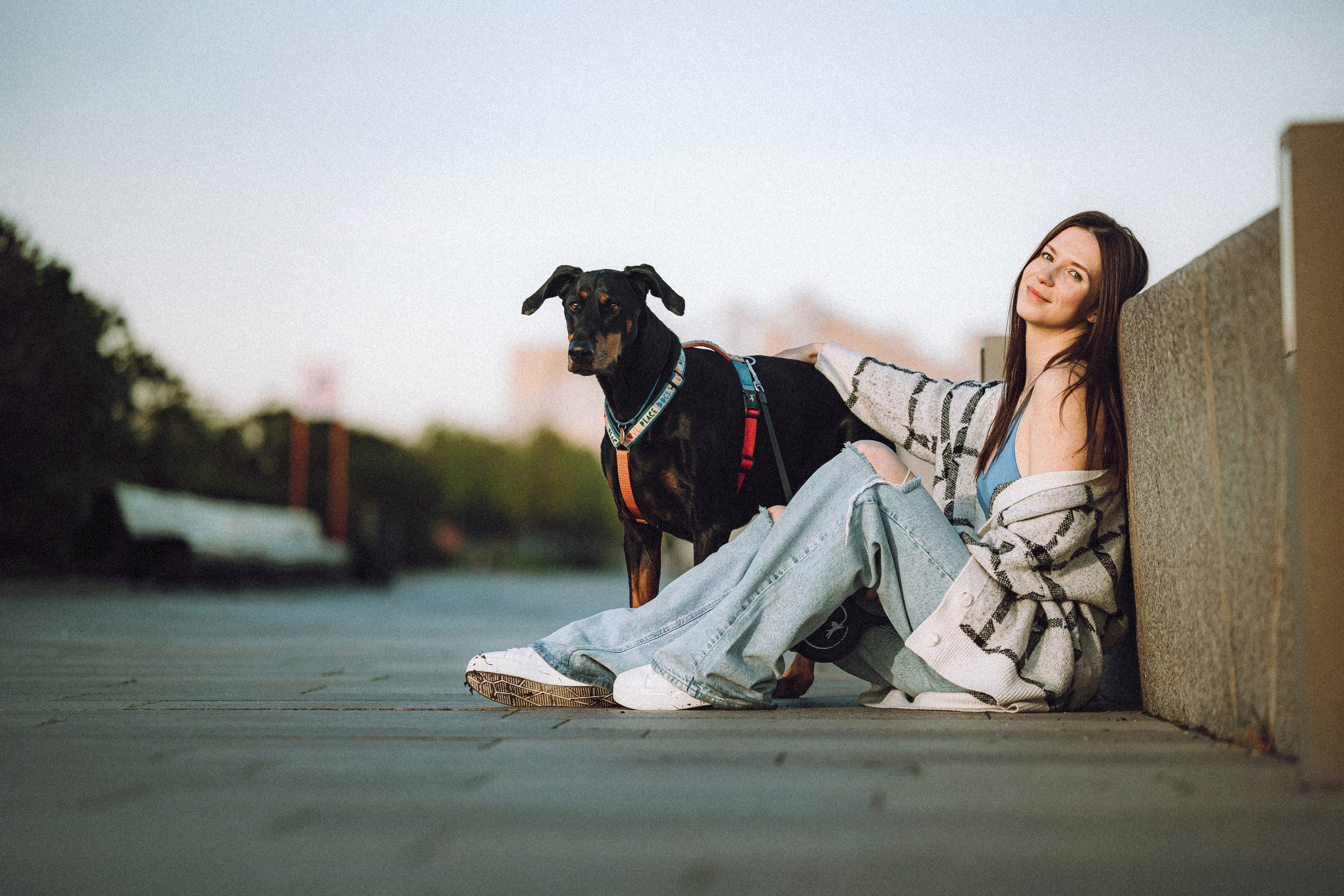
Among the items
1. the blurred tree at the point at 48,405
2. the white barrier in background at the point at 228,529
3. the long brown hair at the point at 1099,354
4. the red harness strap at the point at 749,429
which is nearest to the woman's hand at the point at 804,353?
the red harness strap at the point at 749,429

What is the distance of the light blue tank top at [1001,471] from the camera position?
330 centimetres

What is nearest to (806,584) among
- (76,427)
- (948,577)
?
(948,577)

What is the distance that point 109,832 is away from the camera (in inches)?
70.2

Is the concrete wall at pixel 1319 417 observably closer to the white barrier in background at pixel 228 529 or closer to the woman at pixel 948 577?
the woman at pixel 948 577

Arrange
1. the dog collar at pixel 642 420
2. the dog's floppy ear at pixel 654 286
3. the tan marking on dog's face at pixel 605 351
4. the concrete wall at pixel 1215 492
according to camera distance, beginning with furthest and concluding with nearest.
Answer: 1. the dog's floppy ear at pixel 654 286
2. the tan marking on dog's face at pixel 605 351
3. the dog collar at pixel 642 420
4. the concrete wall at pixel 1215 492

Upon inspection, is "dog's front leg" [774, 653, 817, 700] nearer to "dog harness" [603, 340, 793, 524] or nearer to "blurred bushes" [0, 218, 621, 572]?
"dog harness" [603, 340, 793, 524]

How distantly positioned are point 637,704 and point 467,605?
12901 mm

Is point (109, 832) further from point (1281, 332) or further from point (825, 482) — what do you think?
point (1281, 332)

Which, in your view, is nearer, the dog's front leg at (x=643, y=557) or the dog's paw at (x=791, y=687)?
the dog's paw at (x=791, y=687)

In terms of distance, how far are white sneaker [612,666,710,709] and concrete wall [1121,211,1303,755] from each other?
122 centimetres

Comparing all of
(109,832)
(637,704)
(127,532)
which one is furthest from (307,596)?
(109,832)

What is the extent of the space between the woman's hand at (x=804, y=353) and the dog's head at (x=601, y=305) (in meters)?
0.62

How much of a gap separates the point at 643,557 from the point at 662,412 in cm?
59

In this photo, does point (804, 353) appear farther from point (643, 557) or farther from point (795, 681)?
point (795, 681)
